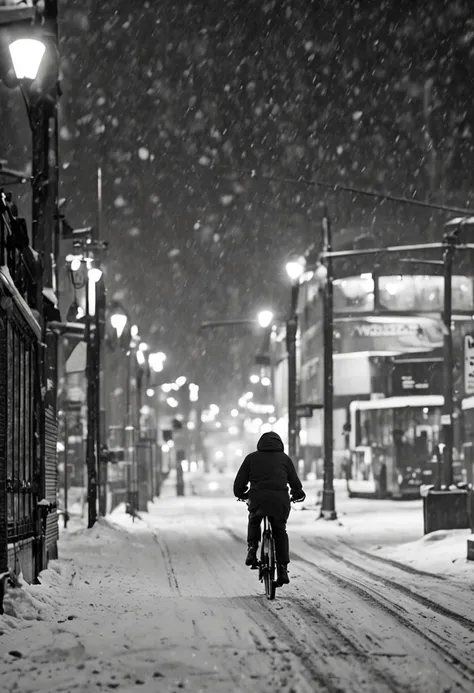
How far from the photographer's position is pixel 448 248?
26.6m

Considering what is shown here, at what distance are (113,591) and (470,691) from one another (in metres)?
7.75

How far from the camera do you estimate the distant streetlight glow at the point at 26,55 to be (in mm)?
13828

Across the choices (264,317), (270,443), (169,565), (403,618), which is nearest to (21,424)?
(270,443)

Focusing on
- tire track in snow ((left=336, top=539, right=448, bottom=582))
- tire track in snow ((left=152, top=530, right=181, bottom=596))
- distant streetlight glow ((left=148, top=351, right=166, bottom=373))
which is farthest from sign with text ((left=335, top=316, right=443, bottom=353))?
tire track in snow ((left=336, top=539, right=448, bottom=582))

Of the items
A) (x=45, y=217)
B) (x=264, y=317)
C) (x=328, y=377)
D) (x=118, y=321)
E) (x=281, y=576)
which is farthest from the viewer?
(x=264, y=317)

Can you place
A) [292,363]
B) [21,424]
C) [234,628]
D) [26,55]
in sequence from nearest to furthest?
[234,628] < [26,55] < [21,424] < [292,363]

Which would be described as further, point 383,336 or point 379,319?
point 379,319

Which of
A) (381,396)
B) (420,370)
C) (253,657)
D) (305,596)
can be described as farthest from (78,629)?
(381,396)

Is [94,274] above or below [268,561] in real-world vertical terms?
above

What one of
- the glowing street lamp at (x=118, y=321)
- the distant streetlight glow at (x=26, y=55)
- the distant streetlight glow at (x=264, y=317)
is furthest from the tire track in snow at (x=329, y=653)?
the distant streetlight glow at (x=264, y=317)

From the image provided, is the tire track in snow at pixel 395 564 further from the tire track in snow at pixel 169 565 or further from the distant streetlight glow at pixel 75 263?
the distant streetlight glow at pixel 75 263

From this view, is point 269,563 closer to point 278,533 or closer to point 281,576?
point 281,576

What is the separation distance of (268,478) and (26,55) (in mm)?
5614

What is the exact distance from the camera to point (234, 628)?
11.0m
